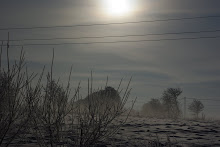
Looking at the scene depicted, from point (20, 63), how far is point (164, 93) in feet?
145

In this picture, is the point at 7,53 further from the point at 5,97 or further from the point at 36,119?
the point at 36,119

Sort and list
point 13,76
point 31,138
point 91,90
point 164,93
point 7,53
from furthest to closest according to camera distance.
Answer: point 164,93
point 31,138
point 91,90
point 13,76
point 7,53

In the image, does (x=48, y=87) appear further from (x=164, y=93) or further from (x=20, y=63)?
(x=164, y=93)

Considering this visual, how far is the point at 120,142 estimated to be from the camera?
10.1 metres

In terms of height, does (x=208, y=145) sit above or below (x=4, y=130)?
below

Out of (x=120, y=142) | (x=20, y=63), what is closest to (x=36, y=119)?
(x=20, y=63)

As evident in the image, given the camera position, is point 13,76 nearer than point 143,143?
Yes

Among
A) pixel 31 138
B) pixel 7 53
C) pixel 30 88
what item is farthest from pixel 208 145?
pixel 7 53

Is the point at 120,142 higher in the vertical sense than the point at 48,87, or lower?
lower

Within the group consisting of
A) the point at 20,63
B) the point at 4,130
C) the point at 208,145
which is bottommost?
the point at 208,145

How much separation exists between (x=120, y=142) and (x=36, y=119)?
4079 millimetres

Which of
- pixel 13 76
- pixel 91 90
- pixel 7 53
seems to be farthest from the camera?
pixel 91 90

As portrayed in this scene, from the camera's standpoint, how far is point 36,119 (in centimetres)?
661

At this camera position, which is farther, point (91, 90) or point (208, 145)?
point (208, 145)
